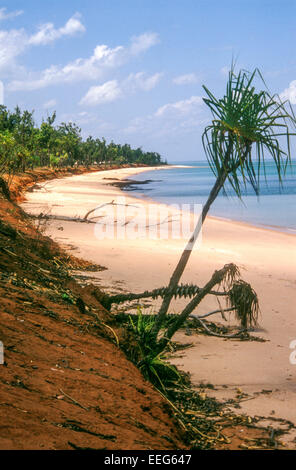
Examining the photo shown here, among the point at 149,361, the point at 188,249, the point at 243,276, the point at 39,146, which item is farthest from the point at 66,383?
the point at 39,146

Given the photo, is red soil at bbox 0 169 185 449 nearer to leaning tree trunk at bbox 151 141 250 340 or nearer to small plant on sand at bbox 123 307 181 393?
small plant on sand at bbox 123 307 181 393

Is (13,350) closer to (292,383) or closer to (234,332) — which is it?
(292,383)

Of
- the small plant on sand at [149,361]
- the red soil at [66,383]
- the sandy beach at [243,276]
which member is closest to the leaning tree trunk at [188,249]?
the small plant on sand at [149,361]

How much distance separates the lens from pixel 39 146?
49.7m

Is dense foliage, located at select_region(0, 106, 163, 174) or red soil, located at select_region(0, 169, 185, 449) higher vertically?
dense foliage, located at select_region(0, 106, 163, 174)

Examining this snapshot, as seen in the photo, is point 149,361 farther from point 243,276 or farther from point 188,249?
point 243,276

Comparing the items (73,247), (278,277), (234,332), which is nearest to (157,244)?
(73,247)

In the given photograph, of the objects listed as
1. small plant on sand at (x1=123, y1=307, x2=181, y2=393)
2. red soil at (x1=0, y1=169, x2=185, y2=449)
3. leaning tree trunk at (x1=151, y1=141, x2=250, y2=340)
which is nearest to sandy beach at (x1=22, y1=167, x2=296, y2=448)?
small plant on sand at (x1=123, y1=307, x2=181, y2=393)

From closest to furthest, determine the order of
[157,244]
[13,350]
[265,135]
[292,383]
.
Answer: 1. [13,350]
2. [265,135]
3. [292,383]
4. [157,244]

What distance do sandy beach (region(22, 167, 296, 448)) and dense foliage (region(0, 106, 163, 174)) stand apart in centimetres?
240

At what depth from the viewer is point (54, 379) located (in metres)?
2.96

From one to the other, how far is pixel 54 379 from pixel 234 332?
129 inches

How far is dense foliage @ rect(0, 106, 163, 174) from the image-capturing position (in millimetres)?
10977

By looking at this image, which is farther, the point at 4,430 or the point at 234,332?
the point at 234,332
